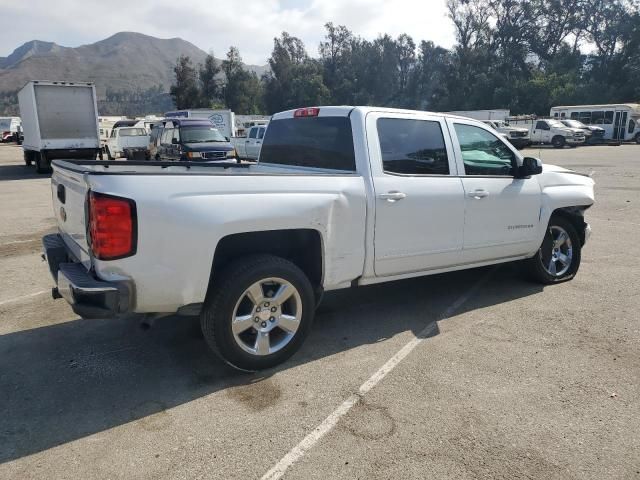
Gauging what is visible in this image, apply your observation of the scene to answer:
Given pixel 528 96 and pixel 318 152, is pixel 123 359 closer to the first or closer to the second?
pixel 318 152

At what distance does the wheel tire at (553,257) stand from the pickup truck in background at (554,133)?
3086 centimetres

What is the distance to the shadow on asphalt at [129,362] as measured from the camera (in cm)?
306

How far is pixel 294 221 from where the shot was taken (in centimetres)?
353

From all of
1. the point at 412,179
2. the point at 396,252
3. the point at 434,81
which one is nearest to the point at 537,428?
the point at 396,252

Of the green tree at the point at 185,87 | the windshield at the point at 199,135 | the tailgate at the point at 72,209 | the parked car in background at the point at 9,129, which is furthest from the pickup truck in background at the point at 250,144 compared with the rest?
the green tree at the point at 185,87

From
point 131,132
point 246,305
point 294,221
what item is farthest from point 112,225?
point 131,132

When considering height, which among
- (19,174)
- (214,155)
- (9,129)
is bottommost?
(19,174)

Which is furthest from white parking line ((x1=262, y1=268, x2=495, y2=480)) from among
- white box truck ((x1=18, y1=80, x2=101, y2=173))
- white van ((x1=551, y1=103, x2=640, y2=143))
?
white van ((x1=551, y1=103, x2=640, y2=143))

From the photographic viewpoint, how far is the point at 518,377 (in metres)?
3.57

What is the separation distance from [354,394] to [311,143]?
7.50 ft

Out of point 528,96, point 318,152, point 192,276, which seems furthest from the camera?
point 528,96

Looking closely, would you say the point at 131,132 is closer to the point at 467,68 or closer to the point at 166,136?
the point at 166,136

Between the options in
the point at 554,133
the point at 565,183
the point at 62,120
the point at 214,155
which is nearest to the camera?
the point at 565,183

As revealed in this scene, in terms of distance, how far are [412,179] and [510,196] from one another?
1.27 m
